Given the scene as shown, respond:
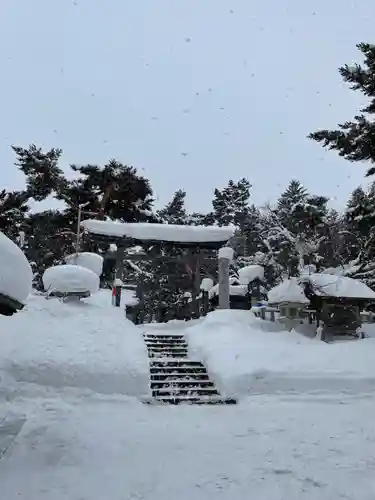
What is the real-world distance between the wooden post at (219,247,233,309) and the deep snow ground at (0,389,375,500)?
834 cm

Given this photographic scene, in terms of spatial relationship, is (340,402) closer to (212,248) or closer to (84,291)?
(84,291)

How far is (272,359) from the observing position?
35.4 feet

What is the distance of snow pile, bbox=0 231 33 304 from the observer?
444 centimetres

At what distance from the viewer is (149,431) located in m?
6.53

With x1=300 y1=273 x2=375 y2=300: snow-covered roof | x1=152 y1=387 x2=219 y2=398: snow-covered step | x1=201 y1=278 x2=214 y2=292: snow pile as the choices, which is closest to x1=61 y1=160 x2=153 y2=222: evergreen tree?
x1=201 y1=278 x2=214 y2=292: snow pile

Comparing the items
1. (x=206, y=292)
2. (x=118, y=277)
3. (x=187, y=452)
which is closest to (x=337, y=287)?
(x=206, y=292)

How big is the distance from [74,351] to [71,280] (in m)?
5.11

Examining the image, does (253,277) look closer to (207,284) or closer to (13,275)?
(207,284)

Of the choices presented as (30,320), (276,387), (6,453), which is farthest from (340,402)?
(30,320)

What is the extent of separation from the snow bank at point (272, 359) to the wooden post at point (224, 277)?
6.06 feet

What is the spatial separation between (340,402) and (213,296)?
11495 mm

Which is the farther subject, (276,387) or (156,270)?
(156,270)

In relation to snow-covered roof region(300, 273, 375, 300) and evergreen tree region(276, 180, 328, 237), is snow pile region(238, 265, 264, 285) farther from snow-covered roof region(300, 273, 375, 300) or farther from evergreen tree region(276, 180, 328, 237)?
snow-covered roof region(300, 273, 375, 300)

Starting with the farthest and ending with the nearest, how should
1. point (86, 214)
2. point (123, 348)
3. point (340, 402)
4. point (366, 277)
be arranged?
point (86, 214), point (366, 277), point (123, 348), point (340, 402)
